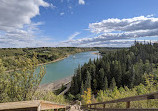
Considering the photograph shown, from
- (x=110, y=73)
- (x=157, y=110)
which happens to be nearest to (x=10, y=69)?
(x=157, y=110)

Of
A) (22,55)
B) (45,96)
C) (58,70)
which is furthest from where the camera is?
(58,70)

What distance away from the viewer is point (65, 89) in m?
37.3

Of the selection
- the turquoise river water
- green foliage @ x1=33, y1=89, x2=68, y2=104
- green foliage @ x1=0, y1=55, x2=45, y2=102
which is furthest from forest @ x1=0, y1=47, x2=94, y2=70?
the turquoise river water

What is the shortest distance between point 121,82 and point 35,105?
44302 millimetres

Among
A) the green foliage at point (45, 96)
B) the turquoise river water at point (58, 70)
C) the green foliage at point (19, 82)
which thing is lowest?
the turquoise river water at point (58, 70)

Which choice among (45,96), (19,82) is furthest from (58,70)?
(19,82)

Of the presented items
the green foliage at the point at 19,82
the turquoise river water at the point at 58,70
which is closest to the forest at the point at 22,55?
the green foliage at the point at 19,82

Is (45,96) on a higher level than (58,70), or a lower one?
higher

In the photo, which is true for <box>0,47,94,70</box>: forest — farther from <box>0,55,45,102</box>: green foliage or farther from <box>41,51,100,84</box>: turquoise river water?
<box>41,51,100,84</box>: turquoise river water

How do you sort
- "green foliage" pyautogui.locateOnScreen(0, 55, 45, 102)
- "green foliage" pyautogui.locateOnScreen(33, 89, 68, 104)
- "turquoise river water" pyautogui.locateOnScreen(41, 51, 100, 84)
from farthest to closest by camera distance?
"turquoise river water" pyautogui.locateOnScreen(41, 51, 100, 84)
"green foliage" pyautogui.locateOnScreen(33, 89, 68, 104)
"green foliage" pyautogui.locateOnScreen(0, 55, 45, 102)

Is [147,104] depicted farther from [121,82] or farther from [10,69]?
[121,82]

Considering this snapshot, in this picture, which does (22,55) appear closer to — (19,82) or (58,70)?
(19,82)

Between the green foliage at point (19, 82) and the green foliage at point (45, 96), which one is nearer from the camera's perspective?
the green foliage at point (19, 82)

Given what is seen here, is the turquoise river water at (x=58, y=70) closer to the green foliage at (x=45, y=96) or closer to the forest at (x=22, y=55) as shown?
the forest at (x=22, y=55)
